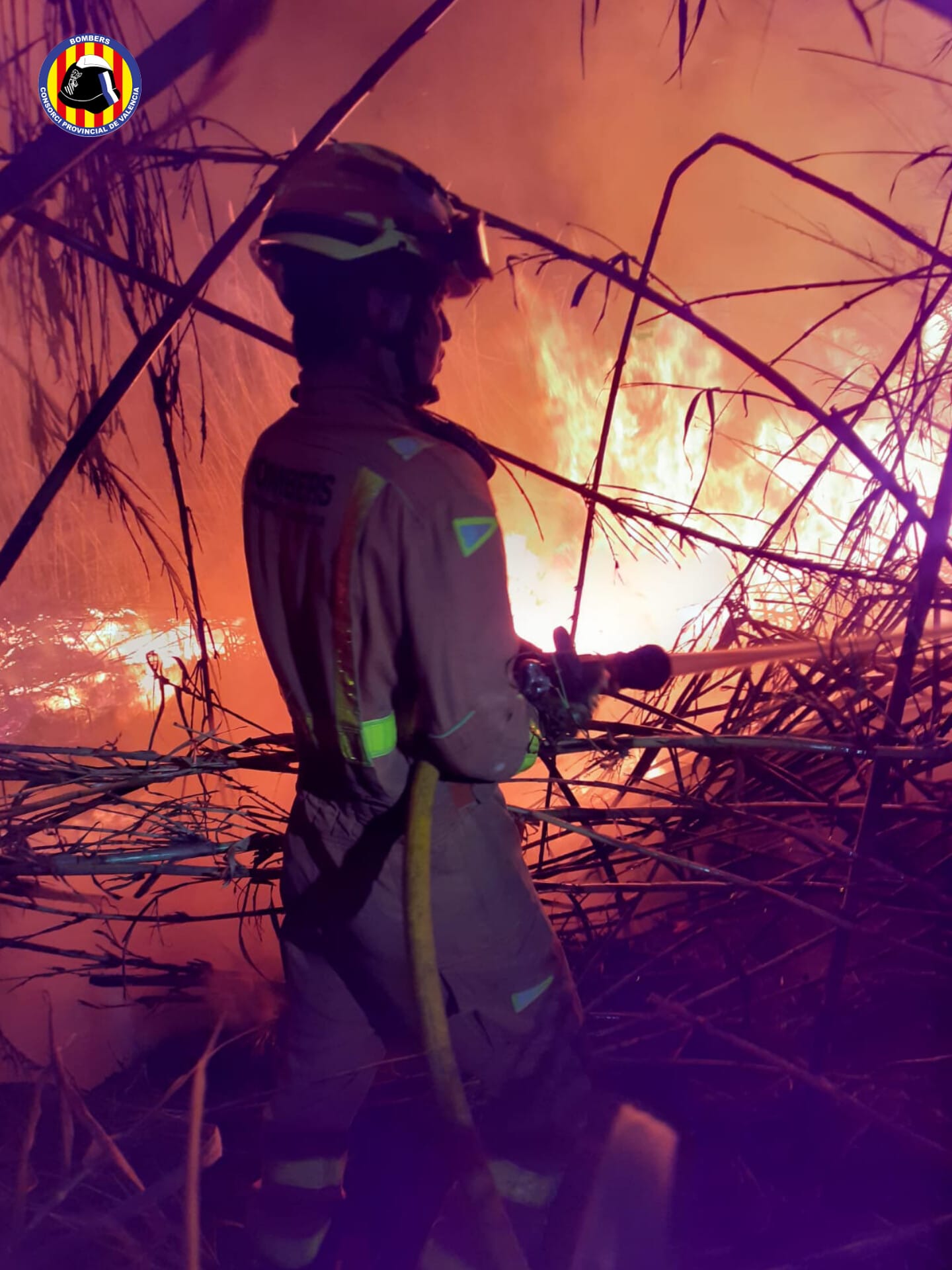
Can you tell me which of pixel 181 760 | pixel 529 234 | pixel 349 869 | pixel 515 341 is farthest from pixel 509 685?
pixel 515 341

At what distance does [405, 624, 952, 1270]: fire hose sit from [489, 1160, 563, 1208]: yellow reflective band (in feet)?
0.69

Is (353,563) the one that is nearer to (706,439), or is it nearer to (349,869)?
(349,869)

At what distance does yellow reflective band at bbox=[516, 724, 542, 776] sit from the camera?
4.22 ft

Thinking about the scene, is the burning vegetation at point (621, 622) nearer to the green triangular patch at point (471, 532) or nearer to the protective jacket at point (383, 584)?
the protective jacket at point (383, 584)

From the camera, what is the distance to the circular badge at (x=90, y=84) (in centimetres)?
175

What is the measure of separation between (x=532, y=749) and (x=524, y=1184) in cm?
96

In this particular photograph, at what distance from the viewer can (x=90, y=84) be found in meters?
1.77

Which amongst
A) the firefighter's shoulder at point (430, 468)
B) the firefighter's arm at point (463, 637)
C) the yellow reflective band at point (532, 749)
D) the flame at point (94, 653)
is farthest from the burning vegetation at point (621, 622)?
the firefighter's shoulder at point (430, 468)

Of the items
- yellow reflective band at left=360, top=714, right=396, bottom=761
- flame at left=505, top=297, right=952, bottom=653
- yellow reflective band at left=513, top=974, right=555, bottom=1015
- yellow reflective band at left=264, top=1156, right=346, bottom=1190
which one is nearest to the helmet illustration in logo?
flame at left=505, top=297, right=952, bottom=653

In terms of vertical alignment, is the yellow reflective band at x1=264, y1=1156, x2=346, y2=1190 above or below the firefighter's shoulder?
below

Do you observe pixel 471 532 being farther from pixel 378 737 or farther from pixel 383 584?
pixel 378 737

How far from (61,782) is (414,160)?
7.05 ft

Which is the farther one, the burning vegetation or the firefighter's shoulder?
the burning vegetation

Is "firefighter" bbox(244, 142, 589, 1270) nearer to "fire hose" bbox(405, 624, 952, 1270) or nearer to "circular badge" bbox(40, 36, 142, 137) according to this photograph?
"fire hose" bbox(405, 624, 952, 1270)
